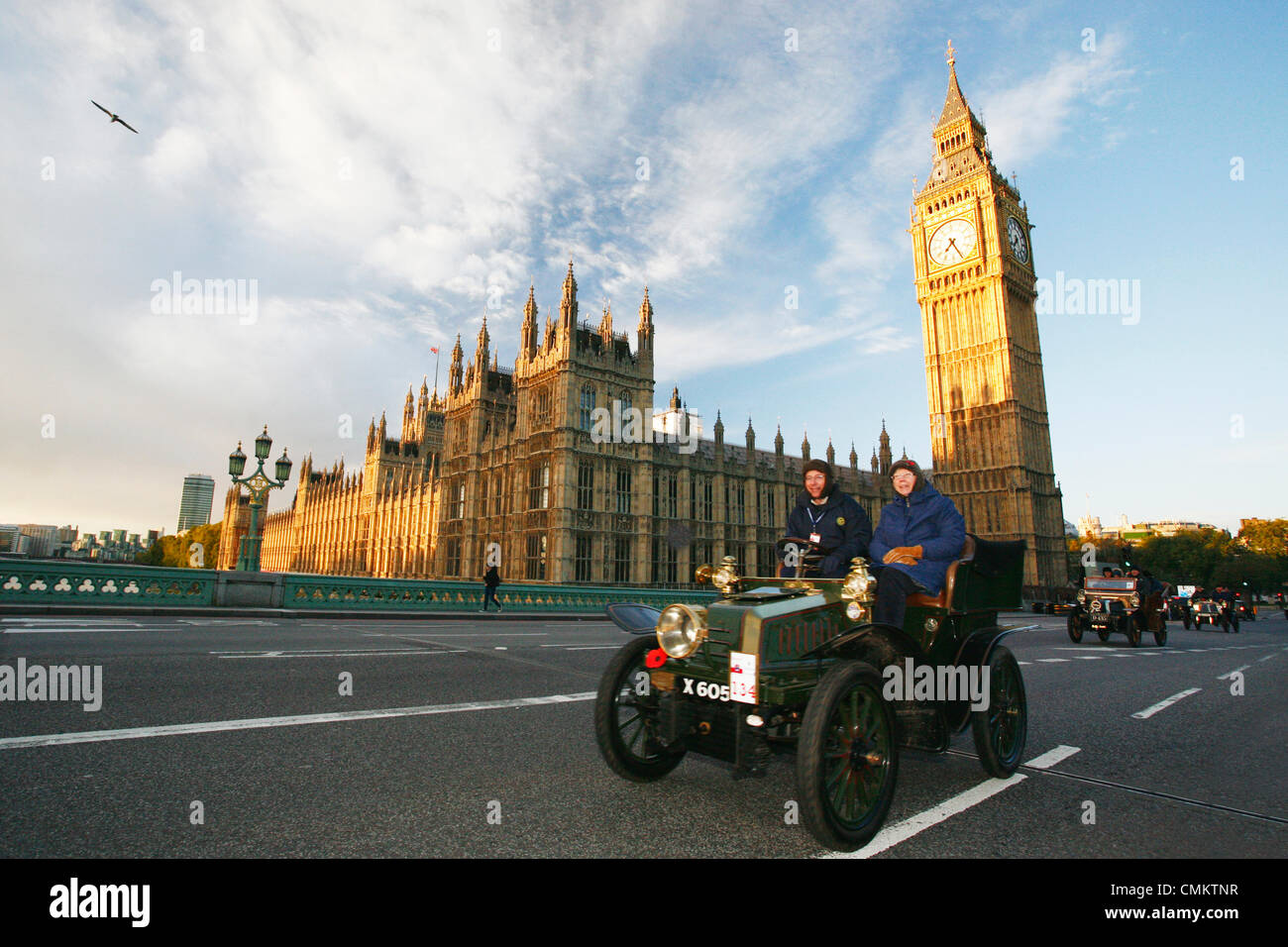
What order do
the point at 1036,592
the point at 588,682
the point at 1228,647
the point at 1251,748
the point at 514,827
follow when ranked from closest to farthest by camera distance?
the point at 514,827
the point at 1251,748
the point at 588,682
the point at 1228,647
the point at 1036,592

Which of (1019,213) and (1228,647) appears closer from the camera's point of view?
(1228,647)

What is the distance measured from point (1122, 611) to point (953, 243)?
53956 mm

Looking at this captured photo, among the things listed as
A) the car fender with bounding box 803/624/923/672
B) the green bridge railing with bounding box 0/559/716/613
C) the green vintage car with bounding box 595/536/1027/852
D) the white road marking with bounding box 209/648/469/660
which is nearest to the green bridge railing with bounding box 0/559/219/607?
the green bridge railing with bounding box 0/559/716/613

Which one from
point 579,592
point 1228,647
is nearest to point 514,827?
point 1228,647

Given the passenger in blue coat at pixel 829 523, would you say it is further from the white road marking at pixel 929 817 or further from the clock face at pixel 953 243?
the clock face at pixel 953 243

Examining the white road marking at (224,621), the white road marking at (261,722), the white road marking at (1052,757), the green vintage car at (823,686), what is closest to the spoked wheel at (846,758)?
the green vintage car at (823,686)

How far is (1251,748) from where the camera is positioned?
5164 millimetres

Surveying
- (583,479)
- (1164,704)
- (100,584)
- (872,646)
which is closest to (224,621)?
(100,584)

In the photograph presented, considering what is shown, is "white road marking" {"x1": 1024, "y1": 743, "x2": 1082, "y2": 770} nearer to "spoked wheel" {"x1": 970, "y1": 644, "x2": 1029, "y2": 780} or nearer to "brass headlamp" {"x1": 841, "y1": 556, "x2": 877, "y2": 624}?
"spoked wheel" {"x1": 970, "y1": 644, "x2": 1029, "y2": 780}

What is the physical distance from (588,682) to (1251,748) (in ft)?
19.4

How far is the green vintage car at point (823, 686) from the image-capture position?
9.99ft

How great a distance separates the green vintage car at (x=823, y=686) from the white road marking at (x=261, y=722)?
70.7 inches
